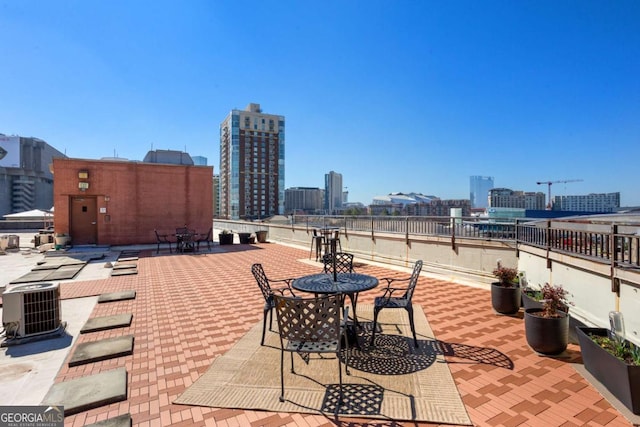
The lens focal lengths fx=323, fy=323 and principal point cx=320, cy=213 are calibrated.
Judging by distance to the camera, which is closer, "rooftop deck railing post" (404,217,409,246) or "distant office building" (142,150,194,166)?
"rooftop deck railing post" (404,217,409,246)

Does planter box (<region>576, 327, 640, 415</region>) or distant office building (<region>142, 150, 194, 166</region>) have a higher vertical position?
distant office building (<region>142, 150, 194, 166</region>)

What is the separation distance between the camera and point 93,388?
9.79ft

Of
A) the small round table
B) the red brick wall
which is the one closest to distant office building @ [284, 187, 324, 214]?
the red brick wall

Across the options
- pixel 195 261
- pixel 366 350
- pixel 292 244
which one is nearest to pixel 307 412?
pixel 366 350

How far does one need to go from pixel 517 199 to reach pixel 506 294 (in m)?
95.7

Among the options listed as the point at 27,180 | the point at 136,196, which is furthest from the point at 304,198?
the point at 136,196

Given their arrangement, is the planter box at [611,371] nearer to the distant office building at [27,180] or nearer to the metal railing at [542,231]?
the metal railing at [542,231]

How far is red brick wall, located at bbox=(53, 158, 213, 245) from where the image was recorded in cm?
1468

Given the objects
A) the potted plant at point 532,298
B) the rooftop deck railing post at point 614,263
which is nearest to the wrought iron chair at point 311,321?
the potted plant at point 532,298

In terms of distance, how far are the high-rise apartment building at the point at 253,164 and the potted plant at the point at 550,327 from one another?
86880mm

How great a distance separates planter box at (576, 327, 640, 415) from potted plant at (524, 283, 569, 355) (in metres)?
0.29

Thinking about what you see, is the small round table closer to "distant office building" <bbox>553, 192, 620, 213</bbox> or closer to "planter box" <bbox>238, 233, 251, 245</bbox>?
"planter box" <bbox>238, 233, 251, 245</bbox>

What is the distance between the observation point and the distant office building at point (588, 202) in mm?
66850

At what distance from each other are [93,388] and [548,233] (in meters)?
6.17
